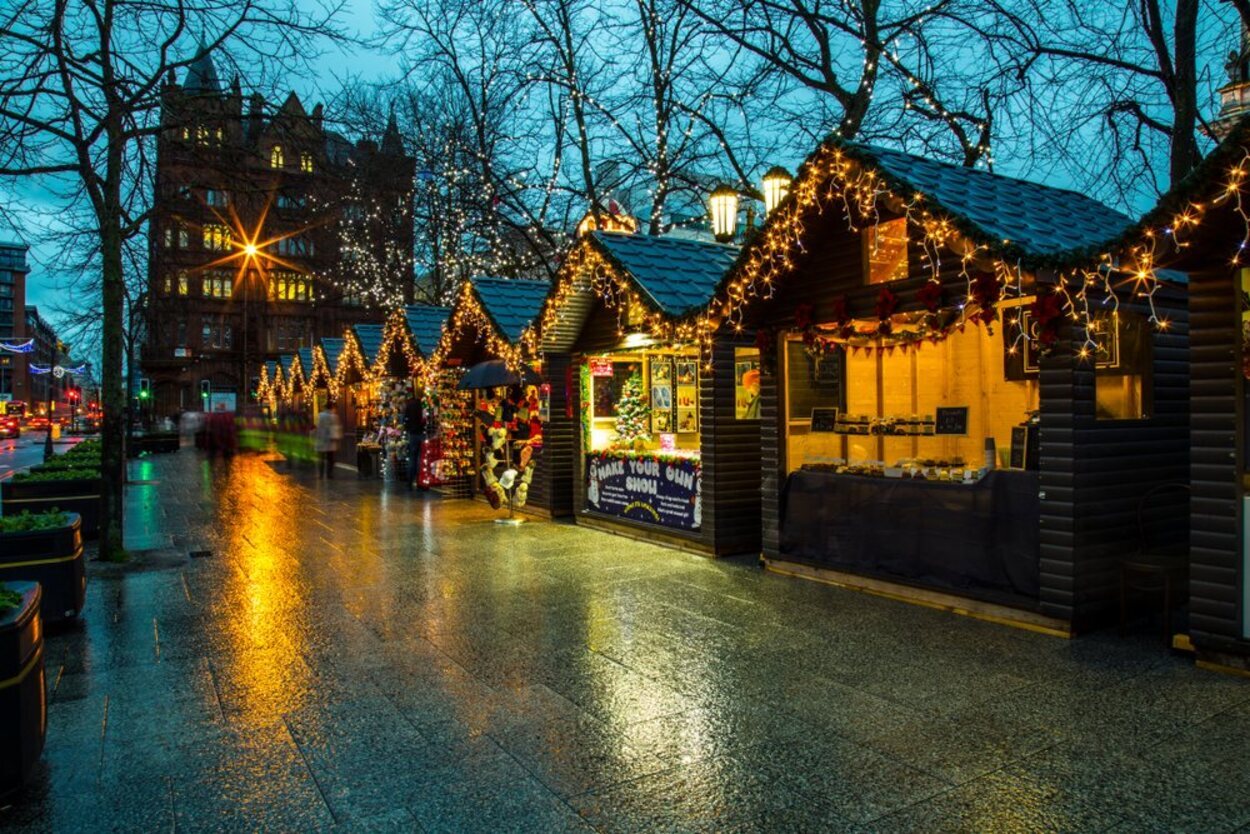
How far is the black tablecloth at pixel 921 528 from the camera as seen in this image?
689cm

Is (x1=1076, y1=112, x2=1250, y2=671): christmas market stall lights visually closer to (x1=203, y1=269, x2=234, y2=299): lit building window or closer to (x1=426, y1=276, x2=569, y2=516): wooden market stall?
(x1=426, y1=276, x2=569, y2=516): wooden market stall

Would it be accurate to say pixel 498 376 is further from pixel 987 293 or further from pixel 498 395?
pixel 987 293

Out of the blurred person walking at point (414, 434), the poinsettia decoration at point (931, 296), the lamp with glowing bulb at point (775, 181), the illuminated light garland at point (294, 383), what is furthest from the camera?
the illuminated light garland at point (294, 383)

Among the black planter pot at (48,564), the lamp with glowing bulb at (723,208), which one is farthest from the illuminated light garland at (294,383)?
the black planter pot at (48,564)

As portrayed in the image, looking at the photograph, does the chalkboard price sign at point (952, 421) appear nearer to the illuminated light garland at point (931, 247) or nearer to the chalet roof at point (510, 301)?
the illuminated light garland at point (931, 247)

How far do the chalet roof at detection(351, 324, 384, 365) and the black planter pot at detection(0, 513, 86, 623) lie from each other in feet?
49.9

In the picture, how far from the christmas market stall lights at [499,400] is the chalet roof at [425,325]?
29.8 inches

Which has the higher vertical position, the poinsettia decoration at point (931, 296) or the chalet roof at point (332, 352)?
the chalet roof at point (332, 352)

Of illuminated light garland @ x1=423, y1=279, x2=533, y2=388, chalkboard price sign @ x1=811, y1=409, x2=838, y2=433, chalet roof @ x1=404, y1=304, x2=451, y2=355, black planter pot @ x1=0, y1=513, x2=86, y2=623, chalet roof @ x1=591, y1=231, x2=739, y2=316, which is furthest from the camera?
chalet roof @ x1=404, y1=304, x2=451, y2=355

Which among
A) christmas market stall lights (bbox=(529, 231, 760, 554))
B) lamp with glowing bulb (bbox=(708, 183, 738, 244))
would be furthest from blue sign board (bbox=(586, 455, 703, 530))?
lamp with glowing bulb (bbox=(708, 183, 738, 244))

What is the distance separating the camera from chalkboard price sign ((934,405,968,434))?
9.05 meters

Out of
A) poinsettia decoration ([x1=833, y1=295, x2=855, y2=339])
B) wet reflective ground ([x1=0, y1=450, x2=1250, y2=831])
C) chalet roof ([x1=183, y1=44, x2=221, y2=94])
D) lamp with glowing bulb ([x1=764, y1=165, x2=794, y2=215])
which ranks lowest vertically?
wet reflective ground ([x1=0, y1=450, x2=1250, y2=831])

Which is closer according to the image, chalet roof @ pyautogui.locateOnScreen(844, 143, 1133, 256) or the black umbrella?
chalet roof @ pyautogui.locateOnScreen(844, 143, 1133, 256)

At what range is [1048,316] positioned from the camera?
20.4 feet
